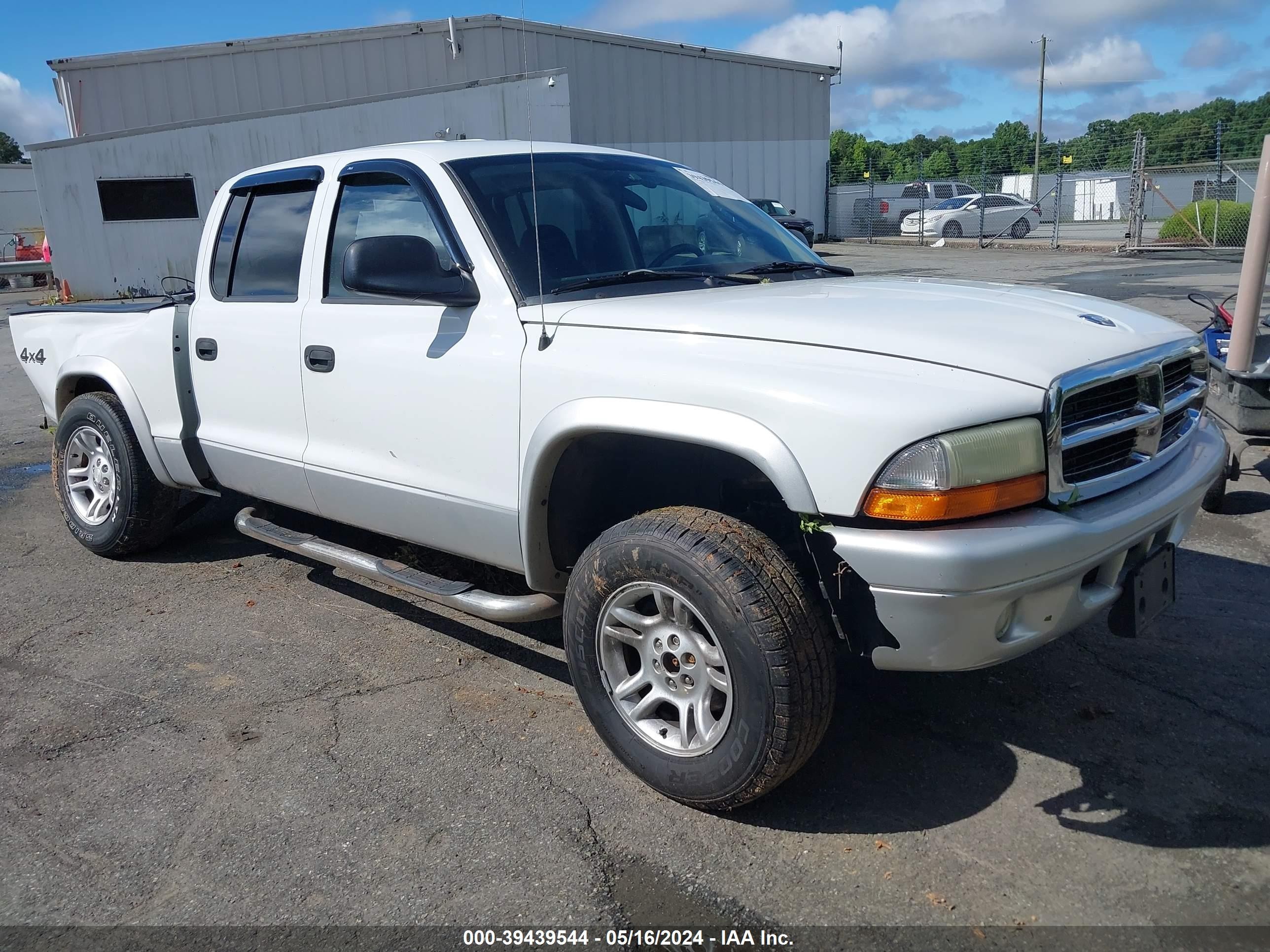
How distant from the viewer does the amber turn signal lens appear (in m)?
2.45

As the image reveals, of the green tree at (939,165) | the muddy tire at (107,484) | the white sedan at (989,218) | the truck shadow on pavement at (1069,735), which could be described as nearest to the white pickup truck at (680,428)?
the truck shadow on pavement at (1069,735)

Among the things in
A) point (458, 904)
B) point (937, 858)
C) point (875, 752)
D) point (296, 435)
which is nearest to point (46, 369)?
point (296, 435)

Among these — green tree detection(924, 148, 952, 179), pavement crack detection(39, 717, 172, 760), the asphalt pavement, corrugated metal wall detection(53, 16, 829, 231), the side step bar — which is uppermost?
corrugated metal wall detection(53, 16, 829, 231)

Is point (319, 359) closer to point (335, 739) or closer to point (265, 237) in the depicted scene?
point (265, 237)

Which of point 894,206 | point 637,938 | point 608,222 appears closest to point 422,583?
point 608,222

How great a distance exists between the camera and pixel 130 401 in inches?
194

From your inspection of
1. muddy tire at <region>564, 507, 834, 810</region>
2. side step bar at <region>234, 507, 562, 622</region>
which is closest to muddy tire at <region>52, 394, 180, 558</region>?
side step bar at <region>234, 507, 562, 622</region>

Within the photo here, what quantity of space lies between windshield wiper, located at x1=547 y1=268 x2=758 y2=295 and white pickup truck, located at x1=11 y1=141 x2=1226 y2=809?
0.02 metres

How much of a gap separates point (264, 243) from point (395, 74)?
18995mm

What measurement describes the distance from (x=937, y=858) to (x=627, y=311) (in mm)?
1768

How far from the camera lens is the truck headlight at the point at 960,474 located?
2.43 metres

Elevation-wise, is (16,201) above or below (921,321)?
above

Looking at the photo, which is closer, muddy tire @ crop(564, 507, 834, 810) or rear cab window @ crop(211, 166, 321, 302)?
muddy tire @ crop(564, 507, 834, 810)

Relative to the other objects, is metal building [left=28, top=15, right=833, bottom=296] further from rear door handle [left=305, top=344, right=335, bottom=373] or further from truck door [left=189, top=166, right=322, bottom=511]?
rear door handle [left=305, top=344, right=335, bottom=373]
